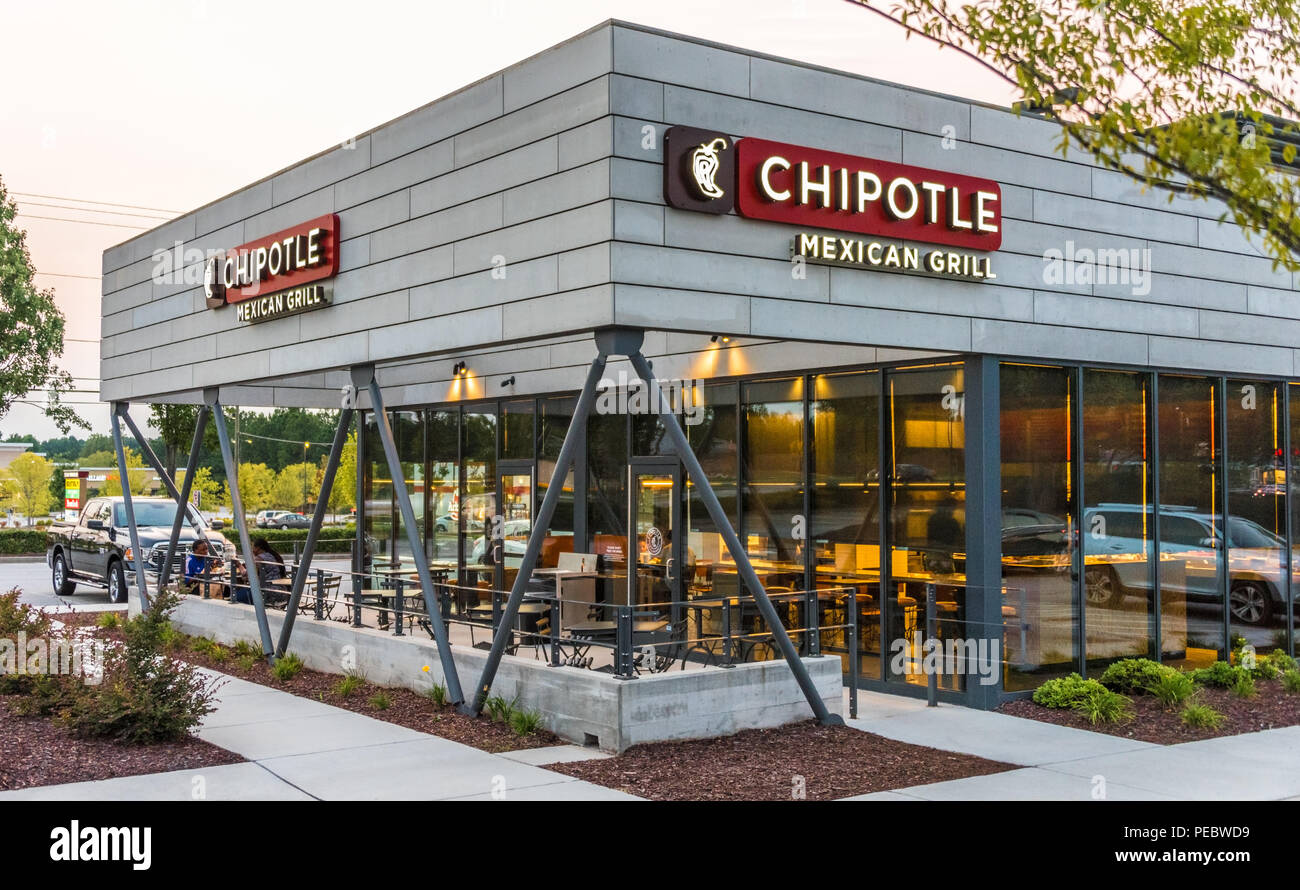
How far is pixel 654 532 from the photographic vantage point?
1549 centimetres

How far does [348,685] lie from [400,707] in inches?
43.7

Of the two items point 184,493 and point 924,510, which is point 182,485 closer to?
point 184,493

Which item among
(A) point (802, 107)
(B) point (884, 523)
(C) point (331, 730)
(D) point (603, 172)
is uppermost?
(A) point (802, 107)

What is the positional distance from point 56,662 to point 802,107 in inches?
376

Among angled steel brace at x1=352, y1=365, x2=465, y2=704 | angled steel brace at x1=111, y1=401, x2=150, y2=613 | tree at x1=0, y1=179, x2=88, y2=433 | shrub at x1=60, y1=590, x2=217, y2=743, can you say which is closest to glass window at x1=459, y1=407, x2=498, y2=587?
angled steel brace at x1=111, y1=401, x2=150, y2=613

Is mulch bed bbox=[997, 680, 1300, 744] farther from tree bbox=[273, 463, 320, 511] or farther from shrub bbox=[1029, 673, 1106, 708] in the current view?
tree bbox=[273, 463, 320, 511]

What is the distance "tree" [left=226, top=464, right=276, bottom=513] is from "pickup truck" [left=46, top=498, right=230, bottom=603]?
4250 cm

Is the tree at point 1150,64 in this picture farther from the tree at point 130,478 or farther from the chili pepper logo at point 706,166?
the tree at point 130,478

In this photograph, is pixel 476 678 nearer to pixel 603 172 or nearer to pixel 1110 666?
pixel 603 172

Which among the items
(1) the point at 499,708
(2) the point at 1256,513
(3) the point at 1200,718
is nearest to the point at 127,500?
(1) the point at 499,708

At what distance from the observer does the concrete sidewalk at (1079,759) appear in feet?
29.2

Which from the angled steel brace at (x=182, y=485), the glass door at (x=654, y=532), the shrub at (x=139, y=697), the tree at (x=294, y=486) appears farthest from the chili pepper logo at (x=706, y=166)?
the tree at (x=294, y=486)

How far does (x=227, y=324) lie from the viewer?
16.2m
